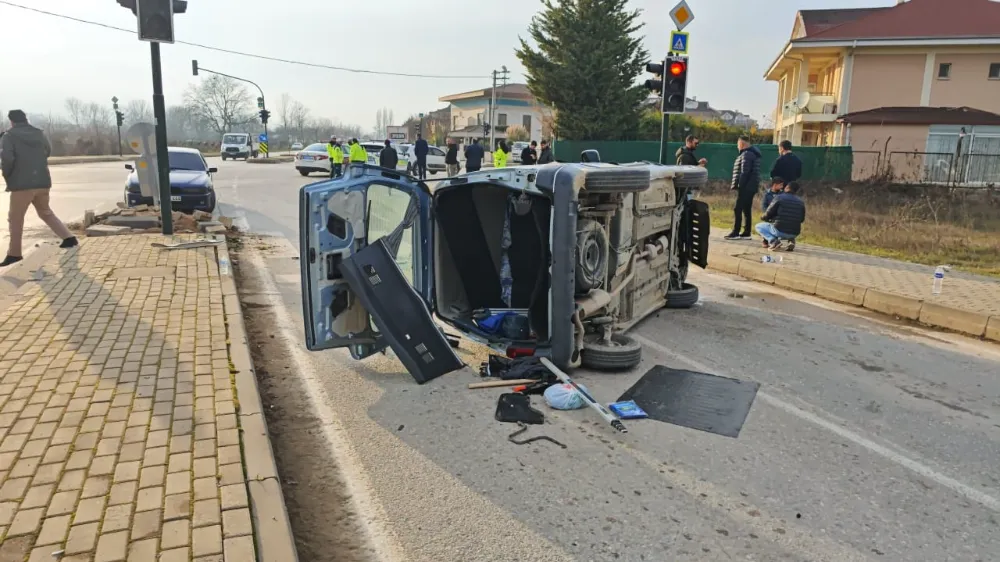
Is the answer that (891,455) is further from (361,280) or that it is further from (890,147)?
(890,147)

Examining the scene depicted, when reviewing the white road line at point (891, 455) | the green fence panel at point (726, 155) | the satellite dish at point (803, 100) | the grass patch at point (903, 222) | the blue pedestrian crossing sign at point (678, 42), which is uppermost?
the satellite dish at point (803, 100)

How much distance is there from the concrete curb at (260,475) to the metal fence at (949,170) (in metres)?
23.7

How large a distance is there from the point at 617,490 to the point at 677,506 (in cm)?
32

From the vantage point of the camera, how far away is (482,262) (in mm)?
6219

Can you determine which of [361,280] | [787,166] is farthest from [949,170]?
[361,280]

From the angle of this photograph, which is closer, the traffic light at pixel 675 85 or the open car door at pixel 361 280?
the open car door at pixel 361 280

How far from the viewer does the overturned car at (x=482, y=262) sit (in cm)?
501

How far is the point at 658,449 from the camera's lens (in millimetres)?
4109

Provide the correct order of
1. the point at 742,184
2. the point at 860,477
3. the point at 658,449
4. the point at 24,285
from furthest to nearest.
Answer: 1. the point at 742,184
2. the point at 24,285
3. the point at 658,449
4. the point at 860,477

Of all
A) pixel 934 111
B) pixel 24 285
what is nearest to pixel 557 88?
pixel 934 111

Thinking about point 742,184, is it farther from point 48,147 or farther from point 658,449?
point 48,147

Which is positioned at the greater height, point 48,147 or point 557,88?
point 557,88

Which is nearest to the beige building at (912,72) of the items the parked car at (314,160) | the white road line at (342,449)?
the parked car at (314,160)

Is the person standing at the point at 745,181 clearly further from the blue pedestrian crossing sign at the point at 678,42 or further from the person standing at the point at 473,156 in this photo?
the person standing at the point at 473,156
